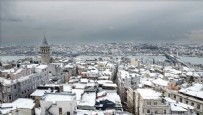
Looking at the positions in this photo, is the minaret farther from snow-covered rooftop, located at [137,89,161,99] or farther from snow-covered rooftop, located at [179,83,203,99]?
snow-covered rooftop, located at [179,83,203,99]

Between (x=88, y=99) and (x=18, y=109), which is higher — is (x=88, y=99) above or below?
below

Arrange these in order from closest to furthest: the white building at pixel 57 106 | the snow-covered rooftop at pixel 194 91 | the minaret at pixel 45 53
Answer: the white building at pixel 57 106
the snow-covered rooftop at pixel 194 91
the minaret at pixel 45 53

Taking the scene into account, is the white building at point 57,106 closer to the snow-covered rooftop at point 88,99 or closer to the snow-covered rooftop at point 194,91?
the snow-covered rooftop at point 88,99

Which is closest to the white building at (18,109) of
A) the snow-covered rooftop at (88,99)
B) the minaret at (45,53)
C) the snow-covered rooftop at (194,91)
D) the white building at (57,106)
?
the white building at (57,106)

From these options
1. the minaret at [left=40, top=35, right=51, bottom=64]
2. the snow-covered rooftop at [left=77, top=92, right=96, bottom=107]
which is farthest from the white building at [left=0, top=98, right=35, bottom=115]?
Answer: the minaret at [left=40, top=35, right=51, bottom=64]

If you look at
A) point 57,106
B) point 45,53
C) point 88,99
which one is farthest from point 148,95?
point 45,53

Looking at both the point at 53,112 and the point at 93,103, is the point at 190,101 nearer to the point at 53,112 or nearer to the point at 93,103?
the point at 93,103

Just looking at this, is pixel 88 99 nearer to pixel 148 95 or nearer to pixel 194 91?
pixel 148 95

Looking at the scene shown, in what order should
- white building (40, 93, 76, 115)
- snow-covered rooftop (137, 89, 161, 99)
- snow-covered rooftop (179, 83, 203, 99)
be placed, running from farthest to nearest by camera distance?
snow-covered rooftop (179, 83, 203, 99) < snow-covered rooftop (137, 89, 161, 99) < white building (40, 93, 76, 115)

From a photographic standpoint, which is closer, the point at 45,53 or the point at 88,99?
the point at 88,99

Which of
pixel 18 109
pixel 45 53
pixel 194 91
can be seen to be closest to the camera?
pixel 18 109

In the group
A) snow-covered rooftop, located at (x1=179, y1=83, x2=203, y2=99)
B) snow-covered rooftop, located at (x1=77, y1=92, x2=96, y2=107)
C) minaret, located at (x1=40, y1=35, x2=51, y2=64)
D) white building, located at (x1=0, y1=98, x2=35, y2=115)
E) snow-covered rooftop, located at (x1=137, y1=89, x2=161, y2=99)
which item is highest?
minaret, located at (x1=40, y1=35, x2=51, y2=64)

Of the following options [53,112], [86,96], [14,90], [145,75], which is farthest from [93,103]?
[145,75]
